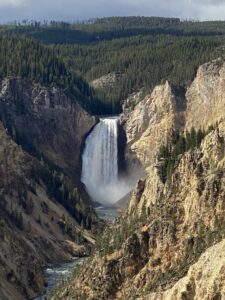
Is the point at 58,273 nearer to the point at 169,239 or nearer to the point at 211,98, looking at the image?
the point at 169,239

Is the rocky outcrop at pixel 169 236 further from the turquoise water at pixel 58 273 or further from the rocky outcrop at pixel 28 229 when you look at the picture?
the rocky outcrop at pixel 28 229

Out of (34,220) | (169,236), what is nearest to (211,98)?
(34,220)

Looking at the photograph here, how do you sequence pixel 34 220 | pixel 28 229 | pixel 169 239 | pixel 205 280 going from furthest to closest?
pixel 34 220 → pixel 28 229 → pixel 169 239 → pixel 205 280

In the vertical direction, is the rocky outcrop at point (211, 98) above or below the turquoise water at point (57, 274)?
above

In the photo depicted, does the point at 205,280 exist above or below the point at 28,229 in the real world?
above

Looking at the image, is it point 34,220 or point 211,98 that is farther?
point 211,98

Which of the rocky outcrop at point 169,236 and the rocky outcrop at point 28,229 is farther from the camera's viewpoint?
the rocky outcrop at point 28,229

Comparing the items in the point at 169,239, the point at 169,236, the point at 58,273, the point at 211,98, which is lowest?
the point at 58,273

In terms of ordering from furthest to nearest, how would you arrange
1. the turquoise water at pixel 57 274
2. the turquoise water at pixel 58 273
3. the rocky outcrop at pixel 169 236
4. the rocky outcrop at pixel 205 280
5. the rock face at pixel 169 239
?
1. the turquoise water at pixel 57 274
2. the turquoise water at pixel 58 273
3. the rocky outcrop at pixel 169 236
4. the rock face at pixel 169 239
5. the rocky outcrop at pixel 205 280

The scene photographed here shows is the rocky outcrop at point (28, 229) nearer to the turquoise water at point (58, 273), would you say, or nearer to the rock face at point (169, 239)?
the turquoise water at point (58, 273)

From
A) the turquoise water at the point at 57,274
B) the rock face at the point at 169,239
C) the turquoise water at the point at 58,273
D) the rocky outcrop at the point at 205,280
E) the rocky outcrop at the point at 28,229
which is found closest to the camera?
the rocky outcrop at the point at 205,280

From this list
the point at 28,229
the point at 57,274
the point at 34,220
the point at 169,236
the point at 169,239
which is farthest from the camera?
the point at 34,220

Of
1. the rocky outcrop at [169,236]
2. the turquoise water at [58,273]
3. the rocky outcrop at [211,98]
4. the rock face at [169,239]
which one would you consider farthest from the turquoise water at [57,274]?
the rocky outcrop at [211,98]

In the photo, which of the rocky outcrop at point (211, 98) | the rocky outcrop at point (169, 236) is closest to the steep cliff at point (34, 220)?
the rocky outcrop at point (169, 236)
